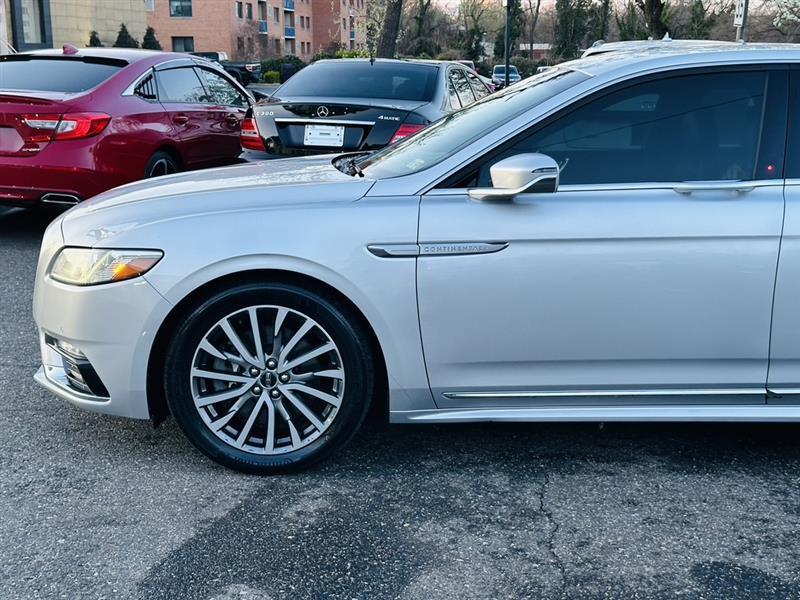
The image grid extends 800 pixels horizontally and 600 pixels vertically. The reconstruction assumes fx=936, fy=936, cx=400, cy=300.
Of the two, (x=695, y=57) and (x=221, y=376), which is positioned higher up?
(x=695, y=57)

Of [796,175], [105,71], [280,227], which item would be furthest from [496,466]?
[105,71]

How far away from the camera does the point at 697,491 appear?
352 cm

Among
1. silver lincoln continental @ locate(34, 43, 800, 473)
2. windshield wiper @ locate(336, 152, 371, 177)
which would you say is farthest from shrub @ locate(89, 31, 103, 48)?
silver lincoln continental @ locate(34, 43, 800, 473)

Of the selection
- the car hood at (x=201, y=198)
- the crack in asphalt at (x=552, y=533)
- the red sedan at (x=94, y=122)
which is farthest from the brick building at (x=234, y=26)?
the crack in asphalt at (x=552, y=533)

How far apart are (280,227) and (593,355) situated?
1.26 meters

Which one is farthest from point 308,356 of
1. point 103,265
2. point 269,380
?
point 103,265

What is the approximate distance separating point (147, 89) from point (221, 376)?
5.29 meters

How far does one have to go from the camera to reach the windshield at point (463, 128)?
3.71m

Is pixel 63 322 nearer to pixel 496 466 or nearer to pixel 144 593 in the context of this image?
pixel 144 593

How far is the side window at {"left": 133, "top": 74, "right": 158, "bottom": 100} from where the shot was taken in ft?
26.2

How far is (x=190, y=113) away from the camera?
28.3 feet

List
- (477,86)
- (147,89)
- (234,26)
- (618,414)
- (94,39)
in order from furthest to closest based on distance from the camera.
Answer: (234,26) < (94,39) < (477,86) < (147,89) < (618,414)

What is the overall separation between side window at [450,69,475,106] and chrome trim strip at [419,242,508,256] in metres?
5.11

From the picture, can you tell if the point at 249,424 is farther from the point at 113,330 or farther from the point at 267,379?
the point at 113,330
